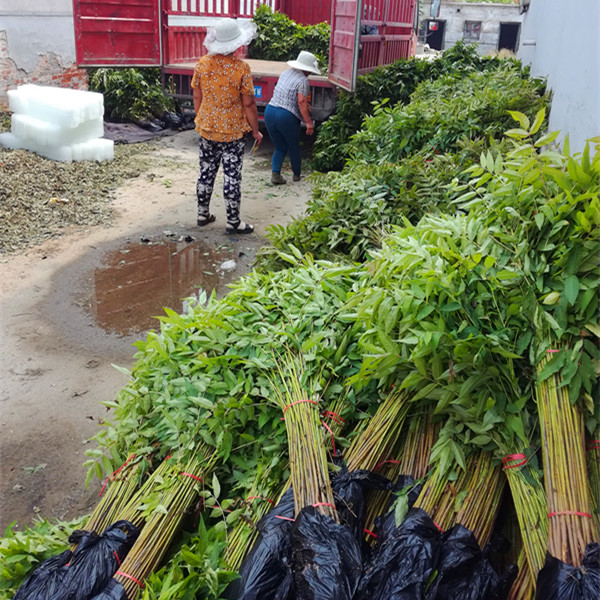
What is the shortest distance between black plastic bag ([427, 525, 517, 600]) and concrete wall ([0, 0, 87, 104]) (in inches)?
400

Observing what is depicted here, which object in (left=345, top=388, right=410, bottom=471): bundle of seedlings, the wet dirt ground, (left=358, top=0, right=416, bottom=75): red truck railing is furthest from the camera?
(left=358, top=0, right=416, bottom=75): red truck railing

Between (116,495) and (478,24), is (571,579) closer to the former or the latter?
(116,495)

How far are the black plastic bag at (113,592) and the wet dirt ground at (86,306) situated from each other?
1.00 meters

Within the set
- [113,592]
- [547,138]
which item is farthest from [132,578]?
[547,138]

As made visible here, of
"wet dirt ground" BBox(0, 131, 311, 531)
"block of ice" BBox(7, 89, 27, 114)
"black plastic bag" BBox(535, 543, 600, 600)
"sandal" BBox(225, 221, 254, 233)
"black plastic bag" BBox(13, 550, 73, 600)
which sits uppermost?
"block of ice" BBox(7, 89, 27, 114)

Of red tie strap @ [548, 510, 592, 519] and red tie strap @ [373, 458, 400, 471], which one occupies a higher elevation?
red tie strap @ [548, 510, 592, 519]

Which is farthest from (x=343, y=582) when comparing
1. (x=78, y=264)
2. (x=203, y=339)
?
(x=78, y=264)

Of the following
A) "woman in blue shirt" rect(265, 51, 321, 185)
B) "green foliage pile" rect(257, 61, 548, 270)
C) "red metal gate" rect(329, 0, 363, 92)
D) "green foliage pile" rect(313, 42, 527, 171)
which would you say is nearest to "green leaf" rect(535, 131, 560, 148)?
"green foliage pile" rect(257, 61, 548, 270)

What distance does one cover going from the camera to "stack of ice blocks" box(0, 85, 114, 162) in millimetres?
7941

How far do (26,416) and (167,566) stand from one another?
196 centimetres

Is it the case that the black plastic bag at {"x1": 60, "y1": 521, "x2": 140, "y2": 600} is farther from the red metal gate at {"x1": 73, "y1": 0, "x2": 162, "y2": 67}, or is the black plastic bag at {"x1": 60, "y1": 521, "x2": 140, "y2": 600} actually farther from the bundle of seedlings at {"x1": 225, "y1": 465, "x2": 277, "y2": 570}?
the red metal gate at {"x1": 73, "y1": 0, "x2": 162, "y2": 67}

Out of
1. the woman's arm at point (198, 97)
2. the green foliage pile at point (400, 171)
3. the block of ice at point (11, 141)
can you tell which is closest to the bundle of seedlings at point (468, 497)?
the green foliage pile at point (400, 171)

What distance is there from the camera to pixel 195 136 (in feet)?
35.7

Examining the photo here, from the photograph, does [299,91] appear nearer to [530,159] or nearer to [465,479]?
[530,159]
